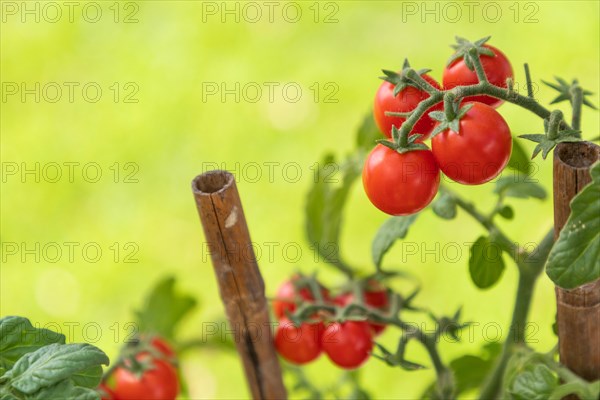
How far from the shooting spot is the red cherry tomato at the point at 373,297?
44.0 inches

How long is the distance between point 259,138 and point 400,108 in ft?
5.17

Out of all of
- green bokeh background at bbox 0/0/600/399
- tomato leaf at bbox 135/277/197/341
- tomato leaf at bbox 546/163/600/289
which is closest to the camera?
tomato leaf at bbox 546/163/600/289

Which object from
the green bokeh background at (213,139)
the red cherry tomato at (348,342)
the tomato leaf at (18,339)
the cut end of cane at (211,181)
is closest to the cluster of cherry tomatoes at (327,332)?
the red cherry tomato at (348,342)

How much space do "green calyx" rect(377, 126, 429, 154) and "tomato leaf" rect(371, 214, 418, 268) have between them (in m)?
0.18

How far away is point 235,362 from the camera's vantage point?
2.04m

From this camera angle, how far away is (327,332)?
1.07 meters

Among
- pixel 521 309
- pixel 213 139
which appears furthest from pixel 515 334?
pixel 213 139

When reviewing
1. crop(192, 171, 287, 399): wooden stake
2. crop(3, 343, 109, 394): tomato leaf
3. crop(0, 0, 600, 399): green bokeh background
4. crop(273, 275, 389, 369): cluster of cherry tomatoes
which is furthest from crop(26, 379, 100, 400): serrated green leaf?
crop(0, 0, 600, 399): green bokeh background

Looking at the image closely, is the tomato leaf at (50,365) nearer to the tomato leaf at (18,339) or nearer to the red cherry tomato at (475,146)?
the tomato leaf at (18,339)

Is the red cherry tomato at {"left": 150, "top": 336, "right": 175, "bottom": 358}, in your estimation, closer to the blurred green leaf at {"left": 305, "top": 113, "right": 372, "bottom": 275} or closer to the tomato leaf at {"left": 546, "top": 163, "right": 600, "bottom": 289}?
the blurred green leaf at {"left": 305, "top": 113, "right": 372, "bottom": 275}

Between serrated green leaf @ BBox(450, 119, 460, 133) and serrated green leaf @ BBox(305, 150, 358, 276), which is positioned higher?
serrated green leaf @ BBox(450, 119, 460, 133)

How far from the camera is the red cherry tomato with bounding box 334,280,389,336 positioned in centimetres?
112

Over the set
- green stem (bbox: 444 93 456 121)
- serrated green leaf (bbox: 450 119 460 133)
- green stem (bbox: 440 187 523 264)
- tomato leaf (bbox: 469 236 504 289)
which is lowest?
tomato leaf (bbox: 469 236 504 289)

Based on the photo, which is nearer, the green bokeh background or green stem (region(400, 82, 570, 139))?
green stem (region(400, 82, 570, 139))
